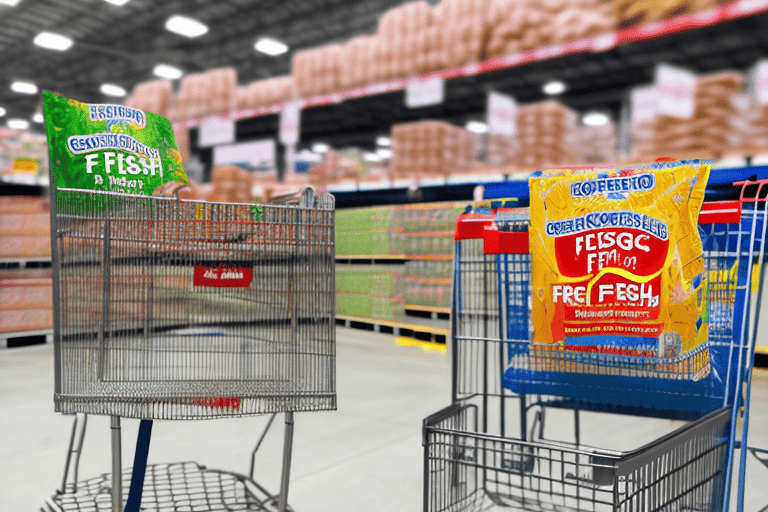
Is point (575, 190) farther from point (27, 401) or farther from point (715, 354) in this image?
point (27, 401)

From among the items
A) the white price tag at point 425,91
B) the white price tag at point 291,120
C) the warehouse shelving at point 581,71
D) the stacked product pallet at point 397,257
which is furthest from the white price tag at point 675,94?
the white price tag at point 291,120

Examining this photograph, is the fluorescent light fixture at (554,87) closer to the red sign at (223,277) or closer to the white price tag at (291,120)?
the white price tag at (291,120)

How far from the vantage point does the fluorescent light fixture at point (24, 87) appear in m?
15.5

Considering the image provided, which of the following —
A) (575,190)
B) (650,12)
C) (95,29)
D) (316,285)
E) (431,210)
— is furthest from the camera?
(95,29)

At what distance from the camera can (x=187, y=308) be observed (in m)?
1.63

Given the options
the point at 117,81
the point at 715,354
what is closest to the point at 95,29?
the point at 117,81

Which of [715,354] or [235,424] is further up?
[715,354]

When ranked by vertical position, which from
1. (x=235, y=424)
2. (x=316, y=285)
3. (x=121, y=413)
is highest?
(x=316, y=285)

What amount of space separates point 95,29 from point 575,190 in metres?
13.5

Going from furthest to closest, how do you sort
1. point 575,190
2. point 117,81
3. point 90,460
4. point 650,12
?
1. point 117,81
2. point 650,12
3. point 90,460
4. point 575,190

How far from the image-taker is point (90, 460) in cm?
261

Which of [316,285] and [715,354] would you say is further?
[316,285]

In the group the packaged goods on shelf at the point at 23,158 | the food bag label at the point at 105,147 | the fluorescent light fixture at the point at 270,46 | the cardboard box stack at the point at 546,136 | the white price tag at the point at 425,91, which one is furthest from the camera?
the fluorescent light fixture at the point at 270,46

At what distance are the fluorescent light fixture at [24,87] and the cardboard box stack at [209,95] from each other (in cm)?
944
